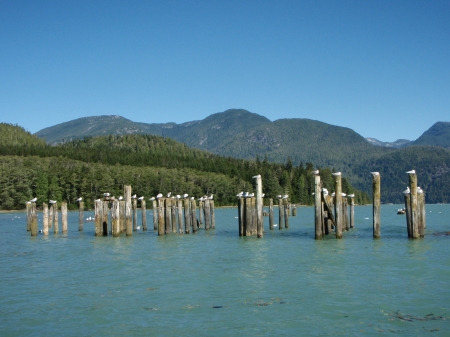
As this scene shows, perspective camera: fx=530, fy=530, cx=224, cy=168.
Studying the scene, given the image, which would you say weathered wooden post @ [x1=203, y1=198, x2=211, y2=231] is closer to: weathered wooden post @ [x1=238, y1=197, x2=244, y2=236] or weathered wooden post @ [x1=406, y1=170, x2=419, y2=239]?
weathered wooden post @ [x1=238, y1=197, x2=244, y2=236]

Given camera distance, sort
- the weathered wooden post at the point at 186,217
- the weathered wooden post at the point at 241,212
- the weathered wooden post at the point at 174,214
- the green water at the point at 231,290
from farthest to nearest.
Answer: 1. the weathered wooden post at the point at 186,217
2. the weathered wooden post at the point at 174,214
3. the weathered wooden post at the point at 241,212
4. the green water at the point at 231,290

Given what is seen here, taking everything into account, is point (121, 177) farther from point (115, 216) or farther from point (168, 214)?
point (115, 216)

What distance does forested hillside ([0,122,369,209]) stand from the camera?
342 ft

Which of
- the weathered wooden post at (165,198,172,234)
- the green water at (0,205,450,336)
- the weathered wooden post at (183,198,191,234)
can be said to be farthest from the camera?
the weathered wooden post at (183,198,191,234)

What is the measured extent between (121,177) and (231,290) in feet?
341

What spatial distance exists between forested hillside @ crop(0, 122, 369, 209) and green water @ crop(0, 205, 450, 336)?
81.7 metres

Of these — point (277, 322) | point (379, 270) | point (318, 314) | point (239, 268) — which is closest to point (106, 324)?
point (277, 322)

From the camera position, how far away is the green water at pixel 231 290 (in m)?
12.4

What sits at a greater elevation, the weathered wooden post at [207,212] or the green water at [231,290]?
the weathered wooden post at [207,212]

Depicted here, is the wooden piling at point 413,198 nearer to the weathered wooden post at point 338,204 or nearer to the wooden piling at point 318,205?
the weathered wooden post at point 338,204

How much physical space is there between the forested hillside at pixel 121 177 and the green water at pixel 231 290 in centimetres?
8174

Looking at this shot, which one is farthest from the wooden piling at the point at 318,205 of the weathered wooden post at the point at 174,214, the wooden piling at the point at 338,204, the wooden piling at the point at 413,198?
the weathered wooden post at the point at 174,214

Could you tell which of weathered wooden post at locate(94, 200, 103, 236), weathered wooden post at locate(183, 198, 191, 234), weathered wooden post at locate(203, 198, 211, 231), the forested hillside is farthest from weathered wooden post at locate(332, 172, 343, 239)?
the forested hillside

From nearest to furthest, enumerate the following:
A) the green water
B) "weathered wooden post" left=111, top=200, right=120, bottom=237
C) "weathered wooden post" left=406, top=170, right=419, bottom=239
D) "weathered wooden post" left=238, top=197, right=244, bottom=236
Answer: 1. the green water
2. "weathered wooden post" left=406, top=170, right=419, bottom=239
3. "weathered wooden post" left=238, top=197, right=244, bottom=236
4. "weathered wooden post" left=111, top=200, right=120, bottom=237
